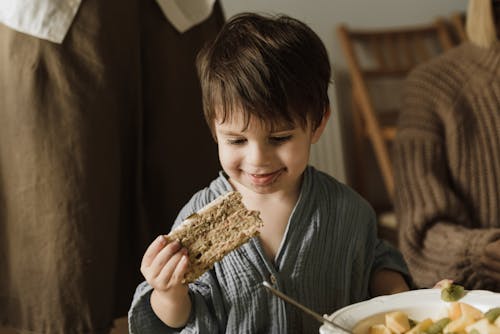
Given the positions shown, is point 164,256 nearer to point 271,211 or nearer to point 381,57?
point 271,211

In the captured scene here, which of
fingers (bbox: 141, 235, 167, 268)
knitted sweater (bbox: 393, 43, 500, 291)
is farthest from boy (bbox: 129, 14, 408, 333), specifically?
knitted sweater (bbox: 393, 43, 500, 291)

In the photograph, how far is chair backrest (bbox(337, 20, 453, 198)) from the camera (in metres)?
2.53

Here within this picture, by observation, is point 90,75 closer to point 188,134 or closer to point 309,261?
point 188,134

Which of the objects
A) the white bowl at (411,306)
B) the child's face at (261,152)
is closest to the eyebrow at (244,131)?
the child's face at (261,152)

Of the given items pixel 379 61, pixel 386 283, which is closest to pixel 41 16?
pixel 386 283

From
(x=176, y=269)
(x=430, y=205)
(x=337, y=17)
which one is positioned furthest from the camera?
(x=337, y=17)

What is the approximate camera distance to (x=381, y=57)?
265 cm

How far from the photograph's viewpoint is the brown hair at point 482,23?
151 centimetres

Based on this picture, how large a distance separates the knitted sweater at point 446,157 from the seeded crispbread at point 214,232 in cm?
67

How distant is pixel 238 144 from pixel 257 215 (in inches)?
4.2

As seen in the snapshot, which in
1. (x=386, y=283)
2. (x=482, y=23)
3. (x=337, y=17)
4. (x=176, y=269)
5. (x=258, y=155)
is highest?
(x=337, y=17)

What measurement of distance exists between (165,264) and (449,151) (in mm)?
859

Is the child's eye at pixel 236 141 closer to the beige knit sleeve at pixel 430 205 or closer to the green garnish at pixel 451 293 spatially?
the green garnish at pixel 451 293

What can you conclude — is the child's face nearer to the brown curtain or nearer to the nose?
the nose
